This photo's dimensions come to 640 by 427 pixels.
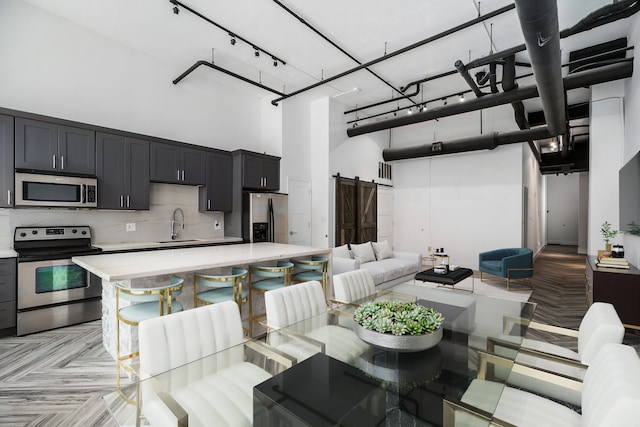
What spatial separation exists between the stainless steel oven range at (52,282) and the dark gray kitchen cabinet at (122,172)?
649mm

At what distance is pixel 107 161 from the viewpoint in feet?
13.8

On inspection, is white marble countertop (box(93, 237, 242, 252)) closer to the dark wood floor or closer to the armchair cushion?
the dark wood floor

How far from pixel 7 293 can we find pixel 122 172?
1.91 metres

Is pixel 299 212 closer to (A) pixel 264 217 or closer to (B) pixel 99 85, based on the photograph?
(A) pixel 264 217

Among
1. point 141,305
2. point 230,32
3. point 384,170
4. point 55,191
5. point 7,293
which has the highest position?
point 230,32

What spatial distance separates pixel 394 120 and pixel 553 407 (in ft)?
18.7

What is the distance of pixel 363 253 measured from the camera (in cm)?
588

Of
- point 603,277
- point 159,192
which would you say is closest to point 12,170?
point 159,192

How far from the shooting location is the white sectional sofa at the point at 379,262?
5.10m

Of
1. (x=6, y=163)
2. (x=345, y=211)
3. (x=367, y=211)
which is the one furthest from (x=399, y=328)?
(x=367, y=211)

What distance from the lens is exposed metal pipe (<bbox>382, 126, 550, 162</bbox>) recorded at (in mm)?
6148

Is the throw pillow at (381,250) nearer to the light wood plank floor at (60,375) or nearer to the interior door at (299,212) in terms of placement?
the interior door at (299,212)

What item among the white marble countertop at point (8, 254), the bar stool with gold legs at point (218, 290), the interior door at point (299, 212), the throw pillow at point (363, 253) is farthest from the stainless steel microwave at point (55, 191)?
the throw pillow at point (363, 253)

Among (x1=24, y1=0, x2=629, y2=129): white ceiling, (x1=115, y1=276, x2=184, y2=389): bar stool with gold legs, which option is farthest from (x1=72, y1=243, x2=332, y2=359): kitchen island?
(x1=24, y1=0, x2=629, y2=129): white ceiling
